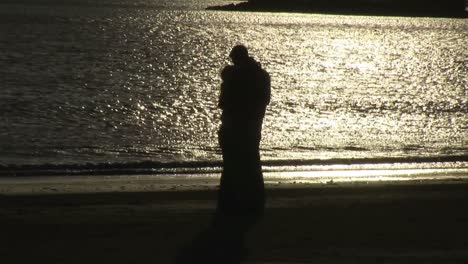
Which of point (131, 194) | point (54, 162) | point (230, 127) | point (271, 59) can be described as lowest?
point (271, 59)

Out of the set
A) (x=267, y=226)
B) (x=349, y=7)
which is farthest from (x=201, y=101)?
(x=349, y=7)

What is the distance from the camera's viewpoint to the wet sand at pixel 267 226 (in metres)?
8.70

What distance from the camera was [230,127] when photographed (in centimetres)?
1069

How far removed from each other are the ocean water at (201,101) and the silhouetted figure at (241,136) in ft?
35.8

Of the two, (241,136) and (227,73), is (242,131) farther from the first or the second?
(227,73)

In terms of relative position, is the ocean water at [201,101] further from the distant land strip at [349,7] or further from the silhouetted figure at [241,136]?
the distant land strip at [349,7]

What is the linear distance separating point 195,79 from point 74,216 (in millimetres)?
42785

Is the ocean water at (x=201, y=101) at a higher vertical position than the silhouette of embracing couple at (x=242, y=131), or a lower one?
lower

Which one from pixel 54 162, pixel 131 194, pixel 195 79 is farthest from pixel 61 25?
pixel 131 194

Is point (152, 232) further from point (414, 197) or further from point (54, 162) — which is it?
point (54, 162)

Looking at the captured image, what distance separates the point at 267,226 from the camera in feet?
33.4

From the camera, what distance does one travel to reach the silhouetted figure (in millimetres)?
10602

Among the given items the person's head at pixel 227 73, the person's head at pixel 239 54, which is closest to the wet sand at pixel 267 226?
the person's head at pixel 227 73

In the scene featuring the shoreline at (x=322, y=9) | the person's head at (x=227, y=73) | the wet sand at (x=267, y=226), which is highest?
the person's head at (x=227, y=73)
